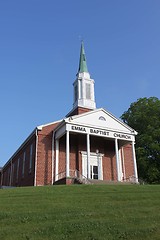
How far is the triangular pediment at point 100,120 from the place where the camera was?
23531 mm

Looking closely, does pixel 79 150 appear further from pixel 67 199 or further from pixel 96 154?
pixel 67 199

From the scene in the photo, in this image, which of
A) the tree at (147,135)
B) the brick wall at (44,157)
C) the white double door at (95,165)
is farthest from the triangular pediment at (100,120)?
the tree at (147,135)

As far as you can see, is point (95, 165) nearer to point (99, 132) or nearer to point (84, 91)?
point (99, 132)

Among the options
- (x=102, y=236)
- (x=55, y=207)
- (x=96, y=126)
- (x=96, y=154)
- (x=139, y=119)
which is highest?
(x=139, y=119)

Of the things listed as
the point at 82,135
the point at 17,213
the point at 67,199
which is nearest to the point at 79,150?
the point at 82,135

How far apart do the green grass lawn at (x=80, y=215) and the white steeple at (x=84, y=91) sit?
1662cm

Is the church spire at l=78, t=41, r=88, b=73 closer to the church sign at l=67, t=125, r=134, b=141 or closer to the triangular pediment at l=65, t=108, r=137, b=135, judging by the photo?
the triangular pediment at l=65, t=108, r=137, b=135

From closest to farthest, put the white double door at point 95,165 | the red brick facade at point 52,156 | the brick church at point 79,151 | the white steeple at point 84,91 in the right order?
the brick church at point 79,151
the red brick facade at point 52,156
the white double door at point 95,165
the white steeple at point 84,91

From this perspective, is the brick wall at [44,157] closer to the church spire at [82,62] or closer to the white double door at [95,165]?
the white double door at [95,165]

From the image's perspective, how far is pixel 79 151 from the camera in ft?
82.6

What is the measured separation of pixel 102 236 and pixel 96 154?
691 inches

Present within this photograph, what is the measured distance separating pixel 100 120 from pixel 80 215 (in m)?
15.0

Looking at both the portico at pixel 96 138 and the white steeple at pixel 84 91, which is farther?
the white steeple at pixel 84 91

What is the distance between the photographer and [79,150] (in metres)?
25.2
